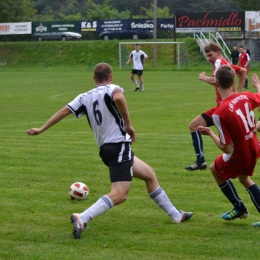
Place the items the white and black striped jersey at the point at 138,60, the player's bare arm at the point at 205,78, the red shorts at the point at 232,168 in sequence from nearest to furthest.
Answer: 1. the red shorts at the point at 232,168
2. the player's bare arm at the point at 205,78
3. the white and black striped jersey at the point at 138,60

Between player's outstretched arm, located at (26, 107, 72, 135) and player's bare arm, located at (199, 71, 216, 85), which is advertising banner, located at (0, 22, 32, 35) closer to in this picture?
player's bare arm, located at (199, 71, 216, 85)

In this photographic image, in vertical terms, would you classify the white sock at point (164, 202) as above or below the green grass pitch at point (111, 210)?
above

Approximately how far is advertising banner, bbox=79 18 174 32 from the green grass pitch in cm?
4839

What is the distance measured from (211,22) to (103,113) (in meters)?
42.9

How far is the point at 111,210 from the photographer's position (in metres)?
7.37

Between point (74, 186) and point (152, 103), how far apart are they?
13.8 meters

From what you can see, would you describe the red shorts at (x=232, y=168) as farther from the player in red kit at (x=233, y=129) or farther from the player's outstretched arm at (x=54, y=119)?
the player's outstretched arm at (x=54, y=119)

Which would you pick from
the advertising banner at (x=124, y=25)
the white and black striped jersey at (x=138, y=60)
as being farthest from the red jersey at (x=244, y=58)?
the advertising banner at (x=124, y=25)

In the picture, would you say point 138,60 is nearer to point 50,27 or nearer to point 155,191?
point 155,191

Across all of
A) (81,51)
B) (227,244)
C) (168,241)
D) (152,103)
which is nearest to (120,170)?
(168,241)


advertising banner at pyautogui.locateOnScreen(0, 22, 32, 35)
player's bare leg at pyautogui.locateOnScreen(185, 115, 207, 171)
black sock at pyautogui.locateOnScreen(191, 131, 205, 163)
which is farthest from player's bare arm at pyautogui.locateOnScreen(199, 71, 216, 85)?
advertising banner at pyautogui.locateOnScreen(0, 22, 32, 35)

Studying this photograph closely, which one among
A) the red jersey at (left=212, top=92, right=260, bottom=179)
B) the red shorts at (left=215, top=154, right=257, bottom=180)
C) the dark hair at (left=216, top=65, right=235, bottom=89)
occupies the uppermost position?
the dark hair at (left=216, top=65, right=235, bottom=89)

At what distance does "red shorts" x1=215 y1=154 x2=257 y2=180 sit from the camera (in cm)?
626

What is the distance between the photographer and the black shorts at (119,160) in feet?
20.6
